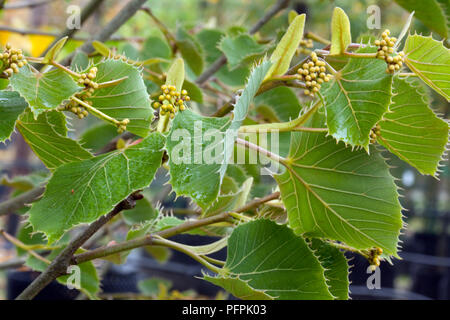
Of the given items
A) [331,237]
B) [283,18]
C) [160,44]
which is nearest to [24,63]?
[331,237]

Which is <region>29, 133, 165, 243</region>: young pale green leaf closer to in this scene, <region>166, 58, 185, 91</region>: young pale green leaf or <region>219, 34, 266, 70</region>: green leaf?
<region>166, 58, 185, 91</region>: young pale green leaf

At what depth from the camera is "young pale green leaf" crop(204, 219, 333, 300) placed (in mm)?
461

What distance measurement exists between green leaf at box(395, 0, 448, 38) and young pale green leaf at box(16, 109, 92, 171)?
52cm

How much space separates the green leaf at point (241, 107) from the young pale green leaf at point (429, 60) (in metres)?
0.12

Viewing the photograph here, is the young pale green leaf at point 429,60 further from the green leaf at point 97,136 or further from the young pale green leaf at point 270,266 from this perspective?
the green leaf at point 97,136

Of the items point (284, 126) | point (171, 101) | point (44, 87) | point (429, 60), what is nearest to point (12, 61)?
point (44, 87)

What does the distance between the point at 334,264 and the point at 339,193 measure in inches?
3.3

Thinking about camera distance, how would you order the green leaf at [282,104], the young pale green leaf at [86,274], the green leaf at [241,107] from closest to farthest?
the green leaf at [241,107] < the young pale green leaf at [86,274] < the green leaf at [282,104]

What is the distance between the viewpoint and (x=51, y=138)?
0.50m

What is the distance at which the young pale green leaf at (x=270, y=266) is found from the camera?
46cm

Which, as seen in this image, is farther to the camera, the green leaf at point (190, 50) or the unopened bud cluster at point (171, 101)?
the green leaf at point (190, 50)

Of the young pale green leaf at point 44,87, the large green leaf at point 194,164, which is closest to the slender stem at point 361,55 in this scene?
the large green leaf at point 194,164

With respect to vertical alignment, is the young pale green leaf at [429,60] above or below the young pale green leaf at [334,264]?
above
